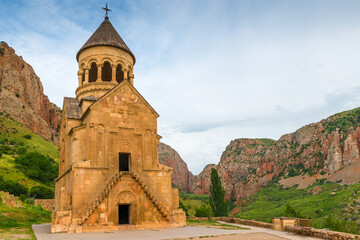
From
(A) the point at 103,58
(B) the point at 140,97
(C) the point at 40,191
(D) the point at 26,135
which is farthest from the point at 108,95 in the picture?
(D) the point at 26,135

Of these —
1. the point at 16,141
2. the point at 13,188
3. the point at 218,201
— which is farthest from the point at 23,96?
the point at 218,201

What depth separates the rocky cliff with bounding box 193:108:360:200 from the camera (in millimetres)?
81125

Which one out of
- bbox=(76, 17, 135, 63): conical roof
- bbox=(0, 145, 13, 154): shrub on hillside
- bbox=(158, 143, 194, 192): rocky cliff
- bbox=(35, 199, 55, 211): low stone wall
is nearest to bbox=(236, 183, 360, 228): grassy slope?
bbox=(76, 17, 135, 63): conical roof

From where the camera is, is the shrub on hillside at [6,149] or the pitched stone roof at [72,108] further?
the shrub on hillside at [6,149]

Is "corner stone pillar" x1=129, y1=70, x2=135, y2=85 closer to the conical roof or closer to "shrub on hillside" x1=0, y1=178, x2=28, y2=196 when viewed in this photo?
the conical roof

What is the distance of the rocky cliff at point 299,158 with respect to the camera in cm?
8112

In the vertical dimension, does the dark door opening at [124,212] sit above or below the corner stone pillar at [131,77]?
below

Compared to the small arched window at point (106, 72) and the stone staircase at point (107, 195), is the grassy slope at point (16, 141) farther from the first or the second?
the stone staircase at point (107, 195)

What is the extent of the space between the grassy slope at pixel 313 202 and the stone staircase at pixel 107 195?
55.2ft

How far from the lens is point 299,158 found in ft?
321

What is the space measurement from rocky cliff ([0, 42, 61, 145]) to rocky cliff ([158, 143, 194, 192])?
58.2 metres

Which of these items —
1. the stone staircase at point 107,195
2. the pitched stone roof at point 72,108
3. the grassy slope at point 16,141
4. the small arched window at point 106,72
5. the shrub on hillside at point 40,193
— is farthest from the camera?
the grassy slope at point 16,141

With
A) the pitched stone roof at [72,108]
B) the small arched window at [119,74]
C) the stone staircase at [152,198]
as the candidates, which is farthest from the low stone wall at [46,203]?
the stone staircase at [152,198]

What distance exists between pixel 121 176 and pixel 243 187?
10218 cm
